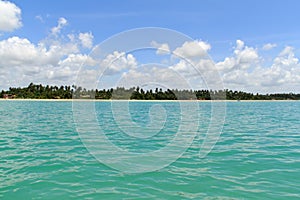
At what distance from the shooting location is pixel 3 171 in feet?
40.0

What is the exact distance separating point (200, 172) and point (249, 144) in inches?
350

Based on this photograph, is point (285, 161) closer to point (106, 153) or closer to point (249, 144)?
point (249, 144)

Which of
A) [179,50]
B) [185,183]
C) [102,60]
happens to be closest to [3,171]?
[102,60]

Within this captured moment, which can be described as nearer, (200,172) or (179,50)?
(179,50)

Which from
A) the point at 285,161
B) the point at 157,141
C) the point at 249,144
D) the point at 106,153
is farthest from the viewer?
the point at 157,141

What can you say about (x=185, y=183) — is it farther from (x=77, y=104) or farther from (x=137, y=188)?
(x=77, y=104)

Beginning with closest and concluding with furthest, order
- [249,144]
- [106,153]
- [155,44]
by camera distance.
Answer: [155,44] < [106,153] < [249,144]

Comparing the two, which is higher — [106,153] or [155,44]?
[155,44]

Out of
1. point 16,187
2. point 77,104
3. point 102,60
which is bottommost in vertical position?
point 16,187

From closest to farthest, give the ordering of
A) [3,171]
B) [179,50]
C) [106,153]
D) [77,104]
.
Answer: [179,50] < [3,171] < [77,104] < [106,153]

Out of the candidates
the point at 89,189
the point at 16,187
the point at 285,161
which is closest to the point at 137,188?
the point at 89,189

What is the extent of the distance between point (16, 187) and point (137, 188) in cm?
404

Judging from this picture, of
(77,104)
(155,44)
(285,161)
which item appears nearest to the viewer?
(155,44)

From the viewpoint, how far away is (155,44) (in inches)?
396
